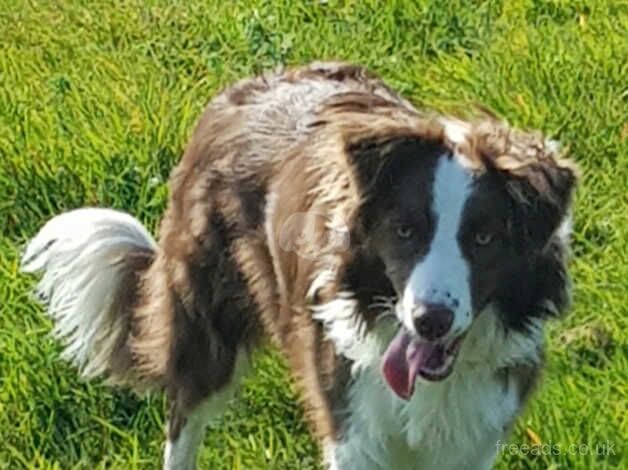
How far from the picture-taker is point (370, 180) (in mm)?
4320

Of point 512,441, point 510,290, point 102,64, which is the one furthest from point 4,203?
point 510,290

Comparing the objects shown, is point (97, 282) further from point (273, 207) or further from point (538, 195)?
point (538, 195)

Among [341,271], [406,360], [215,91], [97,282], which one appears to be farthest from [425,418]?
[215,91]

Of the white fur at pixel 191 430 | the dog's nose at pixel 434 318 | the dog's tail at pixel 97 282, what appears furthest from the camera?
the dog's tail at pixel 97 282

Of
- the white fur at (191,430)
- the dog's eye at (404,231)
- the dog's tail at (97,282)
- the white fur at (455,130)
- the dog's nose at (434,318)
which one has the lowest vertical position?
the white fur at (191,430)

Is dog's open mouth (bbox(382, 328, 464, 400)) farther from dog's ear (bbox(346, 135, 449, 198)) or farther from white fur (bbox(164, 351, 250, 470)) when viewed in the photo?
white fur (bbox(164, 351, 250, 470))

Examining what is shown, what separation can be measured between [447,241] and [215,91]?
3096 mm

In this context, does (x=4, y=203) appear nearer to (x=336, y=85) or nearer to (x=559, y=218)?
(x=336, y=85)

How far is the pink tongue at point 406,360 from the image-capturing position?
4.30 metres

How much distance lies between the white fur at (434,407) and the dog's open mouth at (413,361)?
0.08 metres

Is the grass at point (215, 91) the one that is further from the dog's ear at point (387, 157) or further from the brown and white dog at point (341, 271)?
the dog's ear at point (387, 157)

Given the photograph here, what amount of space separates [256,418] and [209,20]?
8.88 feet

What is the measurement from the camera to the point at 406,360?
434 centimetres

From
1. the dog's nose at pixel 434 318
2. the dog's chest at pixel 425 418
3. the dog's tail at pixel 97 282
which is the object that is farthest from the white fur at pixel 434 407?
the dog's tail at pixel 97 282
